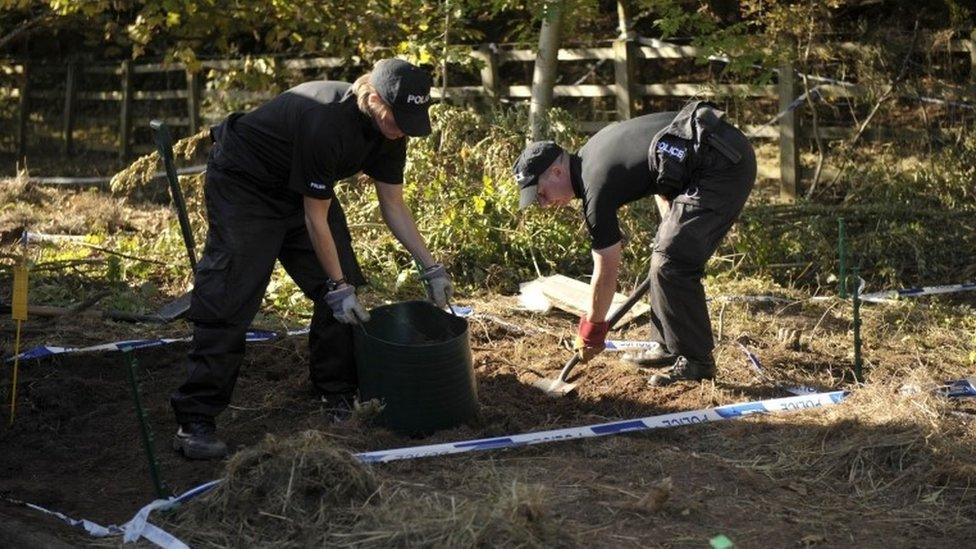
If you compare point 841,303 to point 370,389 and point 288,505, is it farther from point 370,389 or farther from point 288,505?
point 288,505

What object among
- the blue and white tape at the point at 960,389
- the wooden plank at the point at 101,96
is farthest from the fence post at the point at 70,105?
the blue and white tape at the point at 960,389

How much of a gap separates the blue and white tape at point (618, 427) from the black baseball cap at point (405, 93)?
1.30 metres

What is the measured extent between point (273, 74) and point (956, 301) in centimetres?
725

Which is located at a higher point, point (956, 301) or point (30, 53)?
point (30, 53)

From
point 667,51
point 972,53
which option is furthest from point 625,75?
point 972,53

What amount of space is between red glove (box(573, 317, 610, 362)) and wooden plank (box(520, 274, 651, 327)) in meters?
1.24

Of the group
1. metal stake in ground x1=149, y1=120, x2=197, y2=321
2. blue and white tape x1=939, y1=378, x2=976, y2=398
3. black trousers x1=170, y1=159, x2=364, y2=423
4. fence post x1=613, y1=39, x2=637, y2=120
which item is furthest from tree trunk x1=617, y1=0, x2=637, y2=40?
A: black trousers x1=170, y1=159, x2=364, y2=423

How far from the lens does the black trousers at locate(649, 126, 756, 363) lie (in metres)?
5.86

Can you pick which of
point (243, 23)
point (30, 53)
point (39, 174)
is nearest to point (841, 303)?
point (243, 23)

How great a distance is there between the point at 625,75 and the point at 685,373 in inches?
250

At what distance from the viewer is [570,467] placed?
4.89 m

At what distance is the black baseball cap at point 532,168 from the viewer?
5.53m

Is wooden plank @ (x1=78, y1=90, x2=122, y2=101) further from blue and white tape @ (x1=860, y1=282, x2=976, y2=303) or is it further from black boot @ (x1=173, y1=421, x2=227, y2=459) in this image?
black boot @ (x1=173, y1=421, x2=227, y2=459)

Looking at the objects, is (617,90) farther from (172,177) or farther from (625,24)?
(172,177)
